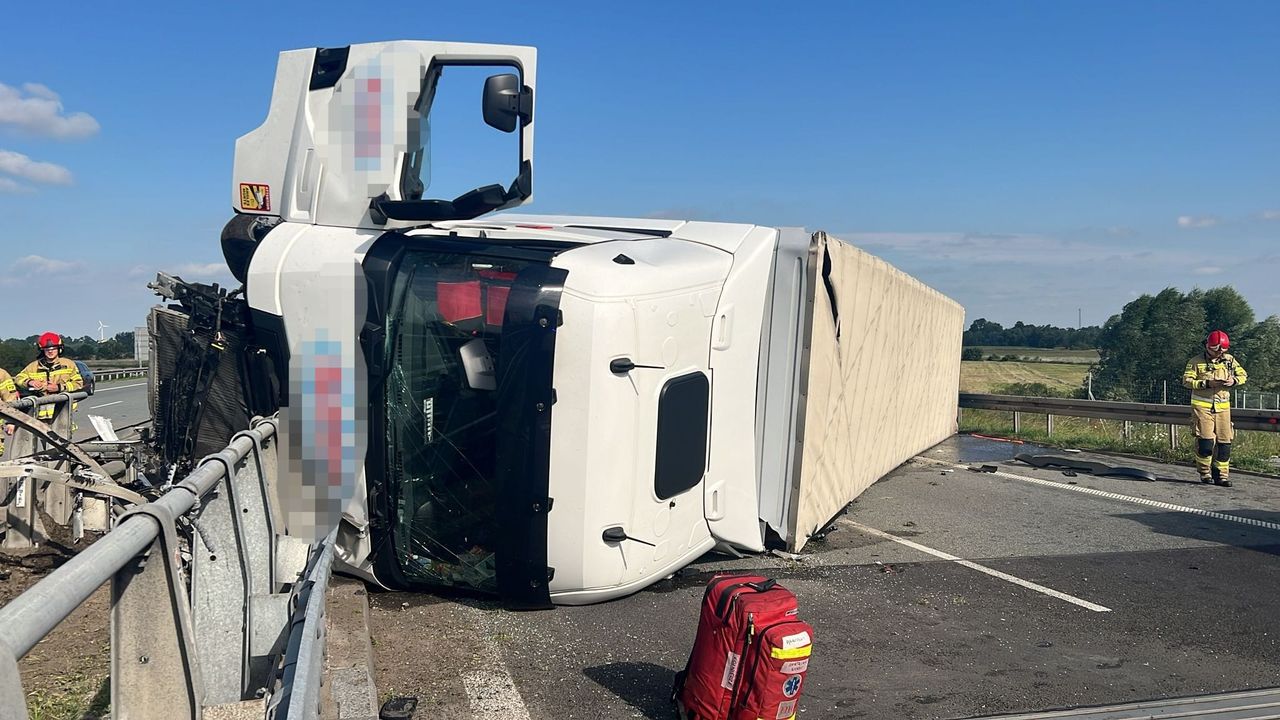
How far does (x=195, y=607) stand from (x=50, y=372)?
8.36 meters

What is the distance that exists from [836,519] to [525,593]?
3991 mm

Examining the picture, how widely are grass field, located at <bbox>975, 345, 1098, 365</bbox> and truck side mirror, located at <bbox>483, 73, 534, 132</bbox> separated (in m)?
60.0

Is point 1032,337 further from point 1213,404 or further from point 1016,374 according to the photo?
point 1213,404

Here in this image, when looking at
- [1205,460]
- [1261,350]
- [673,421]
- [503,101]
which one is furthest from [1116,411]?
[1261,350]

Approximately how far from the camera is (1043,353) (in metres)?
68.9

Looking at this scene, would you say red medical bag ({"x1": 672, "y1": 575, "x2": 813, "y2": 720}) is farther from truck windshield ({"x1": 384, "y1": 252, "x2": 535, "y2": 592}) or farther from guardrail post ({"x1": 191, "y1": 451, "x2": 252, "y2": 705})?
guardrail post ({"x1": 191, "y1": 451, "x2": 252, "y2": 705})

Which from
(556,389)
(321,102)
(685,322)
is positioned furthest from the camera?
(321,102)

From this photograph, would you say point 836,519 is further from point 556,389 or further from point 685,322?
point 556,389

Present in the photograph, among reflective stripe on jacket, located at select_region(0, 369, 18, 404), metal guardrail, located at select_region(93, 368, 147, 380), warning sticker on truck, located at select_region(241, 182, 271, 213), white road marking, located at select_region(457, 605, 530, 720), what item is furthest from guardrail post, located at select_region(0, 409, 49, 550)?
metal guardrail, located at select_region(93, 368, 147, 380)

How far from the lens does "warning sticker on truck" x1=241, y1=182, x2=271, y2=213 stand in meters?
6.12

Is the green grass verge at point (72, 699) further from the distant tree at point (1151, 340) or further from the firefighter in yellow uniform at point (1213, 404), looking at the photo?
the distant tree at point (1151, 340)

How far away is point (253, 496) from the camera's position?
3.75m

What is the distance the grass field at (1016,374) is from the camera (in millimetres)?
37403

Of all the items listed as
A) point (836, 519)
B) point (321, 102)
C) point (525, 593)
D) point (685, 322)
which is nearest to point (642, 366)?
point (685, 322)
